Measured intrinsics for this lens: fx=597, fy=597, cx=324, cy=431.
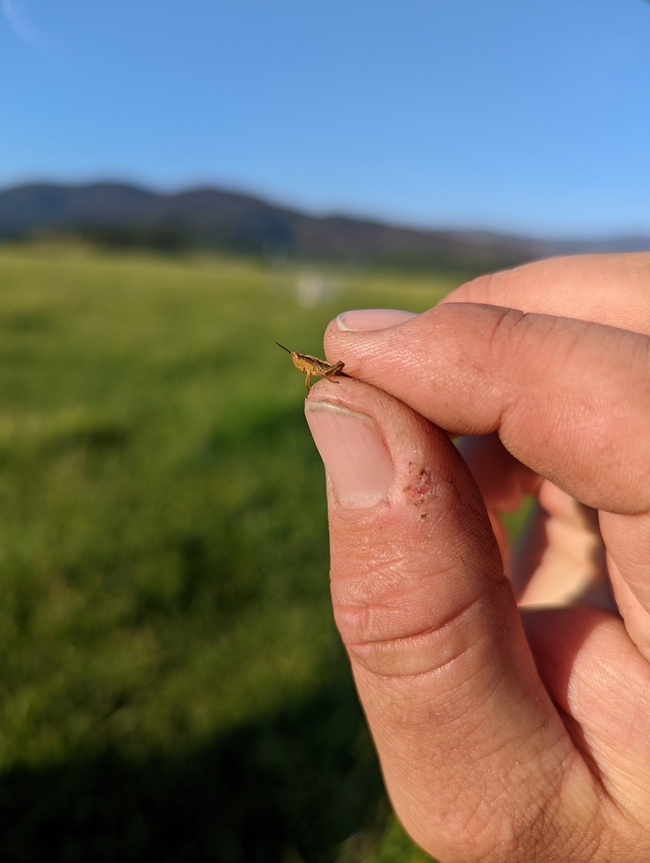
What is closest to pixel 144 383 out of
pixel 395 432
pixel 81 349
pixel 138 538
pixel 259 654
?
pixel 81 349

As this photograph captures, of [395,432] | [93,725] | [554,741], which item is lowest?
[93,725]

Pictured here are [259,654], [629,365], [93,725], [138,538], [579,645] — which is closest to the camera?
[629,365]

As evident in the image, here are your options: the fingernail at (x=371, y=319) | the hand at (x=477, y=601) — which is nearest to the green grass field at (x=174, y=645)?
the hand at (x=477, y=601)

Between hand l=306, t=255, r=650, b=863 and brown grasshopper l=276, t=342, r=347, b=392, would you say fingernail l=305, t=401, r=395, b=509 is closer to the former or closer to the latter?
hand l=306, t=255, r=650, b=863

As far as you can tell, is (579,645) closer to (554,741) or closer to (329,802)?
(554,741)

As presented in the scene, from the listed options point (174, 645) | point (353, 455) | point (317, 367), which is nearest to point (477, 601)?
point (353, 455)

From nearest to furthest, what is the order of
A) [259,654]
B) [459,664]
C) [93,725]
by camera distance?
[459,664] → [93,725] → [259,654]

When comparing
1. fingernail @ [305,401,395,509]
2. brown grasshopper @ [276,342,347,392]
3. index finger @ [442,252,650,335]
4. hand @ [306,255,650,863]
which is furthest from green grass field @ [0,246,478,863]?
index finger @ [442,252,650,335]
